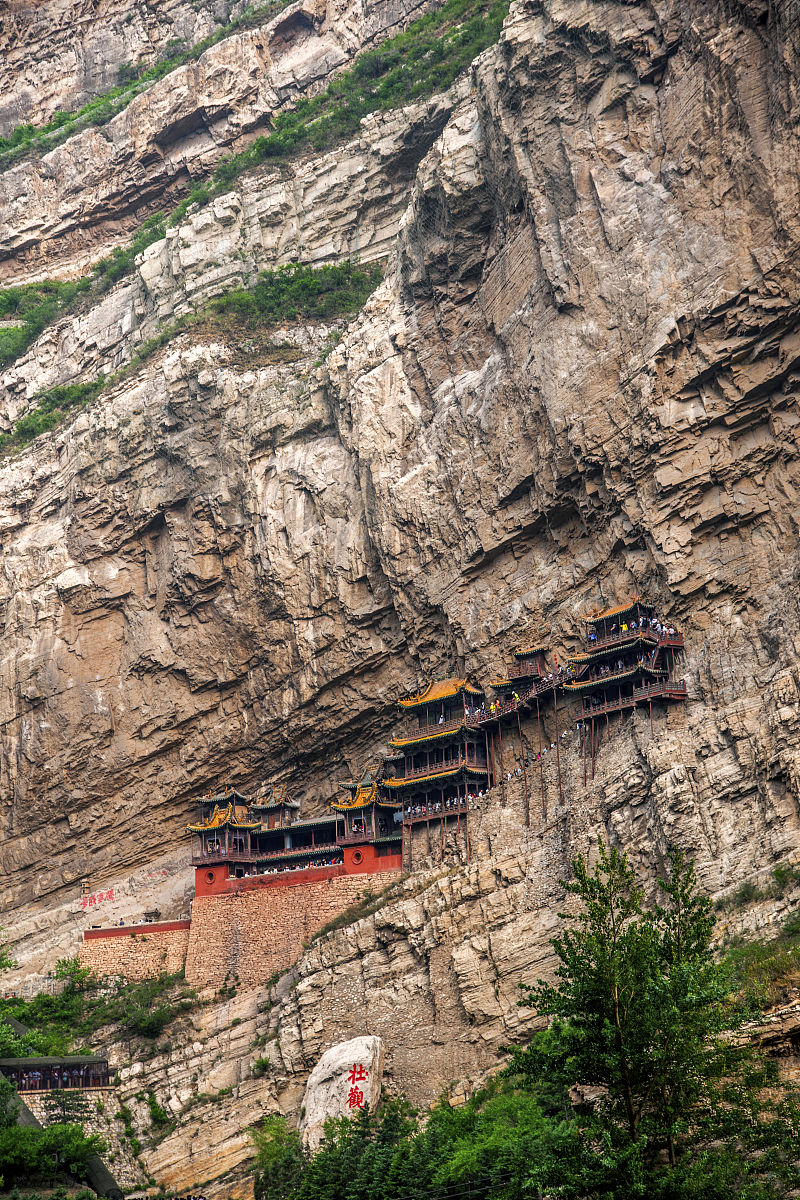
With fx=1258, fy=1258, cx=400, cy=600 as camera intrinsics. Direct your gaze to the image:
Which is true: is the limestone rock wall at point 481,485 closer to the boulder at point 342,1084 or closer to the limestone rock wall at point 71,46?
the boulder at point 342,1084

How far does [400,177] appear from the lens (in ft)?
178

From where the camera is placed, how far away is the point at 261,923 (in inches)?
1451

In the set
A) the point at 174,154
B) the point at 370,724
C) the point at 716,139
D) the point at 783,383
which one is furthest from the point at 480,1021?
the point at 174,154

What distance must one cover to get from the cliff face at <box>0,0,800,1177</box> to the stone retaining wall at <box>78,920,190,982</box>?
4730 mm

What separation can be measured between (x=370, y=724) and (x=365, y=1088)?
14.6 meters

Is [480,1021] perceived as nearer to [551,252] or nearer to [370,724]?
→ [370,724]

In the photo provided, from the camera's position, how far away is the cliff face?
3225 cm

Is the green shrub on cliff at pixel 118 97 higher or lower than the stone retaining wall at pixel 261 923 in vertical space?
higher

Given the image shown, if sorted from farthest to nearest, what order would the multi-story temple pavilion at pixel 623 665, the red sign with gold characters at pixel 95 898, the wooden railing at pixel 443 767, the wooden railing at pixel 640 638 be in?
the red sign with gold characters at pixel 95 898 < the wooden railing at pixel 443 767 < the wooden railing at pixel 640 638 < the multi-story temple pavilion at pixel 623 665

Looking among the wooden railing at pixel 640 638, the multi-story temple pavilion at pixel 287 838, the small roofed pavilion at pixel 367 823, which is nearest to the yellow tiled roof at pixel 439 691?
the small roofed pavilion at pixel 367 823

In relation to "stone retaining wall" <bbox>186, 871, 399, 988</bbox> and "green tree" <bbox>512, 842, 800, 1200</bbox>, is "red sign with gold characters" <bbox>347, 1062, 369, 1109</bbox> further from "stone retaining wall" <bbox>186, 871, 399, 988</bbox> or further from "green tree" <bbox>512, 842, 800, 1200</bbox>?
"green tree" <bbox>512, 842, 800, 1200</bbox>

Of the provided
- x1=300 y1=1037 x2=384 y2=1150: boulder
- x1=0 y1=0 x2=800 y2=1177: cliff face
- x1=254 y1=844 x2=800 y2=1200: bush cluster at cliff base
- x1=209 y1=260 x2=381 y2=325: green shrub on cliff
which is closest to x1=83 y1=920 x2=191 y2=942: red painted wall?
x1=0 y1=0 x2=800 y2=1177: cliff face

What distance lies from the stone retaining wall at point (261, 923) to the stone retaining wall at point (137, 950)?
614mm

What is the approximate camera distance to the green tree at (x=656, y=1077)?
52.7 feet
